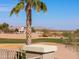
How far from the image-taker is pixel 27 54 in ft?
14.2

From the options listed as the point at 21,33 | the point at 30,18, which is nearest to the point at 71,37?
the point at 30,18

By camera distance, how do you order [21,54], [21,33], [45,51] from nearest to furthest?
[45,51]
[21,54]
[21,33]

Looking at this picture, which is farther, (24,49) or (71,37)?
(71,37)

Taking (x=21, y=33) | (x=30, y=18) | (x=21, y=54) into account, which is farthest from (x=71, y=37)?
(x=21, y=33)

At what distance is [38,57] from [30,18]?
15705 mm

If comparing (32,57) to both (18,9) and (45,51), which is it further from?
(18,9)

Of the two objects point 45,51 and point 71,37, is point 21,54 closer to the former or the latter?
point 45,51

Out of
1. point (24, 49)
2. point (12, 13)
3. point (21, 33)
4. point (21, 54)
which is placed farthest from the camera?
point (21, 33)

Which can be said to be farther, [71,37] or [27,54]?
[71,37]

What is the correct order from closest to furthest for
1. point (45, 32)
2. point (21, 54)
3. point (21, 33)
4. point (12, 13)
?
point (21, 54) → point (12, 13) → point (21, 33) → point (45, 32)

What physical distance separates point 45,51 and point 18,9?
15635 mm

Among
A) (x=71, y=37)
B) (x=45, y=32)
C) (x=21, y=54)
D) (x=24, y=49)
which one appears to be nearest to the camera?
(x=24, y=49)

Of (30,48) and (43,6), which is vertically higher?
(43,6)

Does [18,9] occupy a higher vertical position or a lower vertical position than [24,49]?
higher
